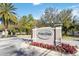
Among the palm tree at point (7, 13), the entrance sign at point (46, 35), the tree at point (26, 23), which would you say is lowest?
the entrance sign at point (46, 35)

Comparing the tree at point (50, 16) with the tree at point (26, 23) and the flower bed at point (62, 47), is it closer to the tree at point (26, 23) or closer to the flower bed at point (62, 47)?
the tree at point (26, 23)

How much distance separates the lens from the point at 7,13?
401 cm

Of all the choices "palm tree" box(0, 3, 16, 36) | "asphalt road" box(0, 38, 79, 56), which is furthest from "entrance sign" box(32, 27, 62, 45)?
"palm tree" box(0, 3, 16, 36)

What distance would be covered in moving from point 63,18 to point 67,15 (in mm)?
95

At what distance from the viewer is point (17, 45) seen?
4.09 metres

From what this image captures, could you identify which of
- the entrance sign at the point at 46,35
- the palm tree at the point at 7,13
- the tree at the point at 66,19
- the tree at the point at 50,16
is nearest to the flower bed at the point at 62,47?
the entrance sign at the point at 46,35

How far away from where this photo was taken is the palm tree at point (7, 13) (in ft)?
13.1

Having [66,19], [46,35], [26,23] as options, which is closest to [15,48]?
[26,23]

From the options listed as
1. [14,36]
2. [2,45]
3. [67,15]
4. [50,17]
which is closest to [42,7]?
[50,17]

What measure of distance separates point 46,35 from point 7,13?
33.9 inches

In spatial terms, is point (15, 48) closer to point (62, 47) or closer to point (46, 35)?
point (46, 35)

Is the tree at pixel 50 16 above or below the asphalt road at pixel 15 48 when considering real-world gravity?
above

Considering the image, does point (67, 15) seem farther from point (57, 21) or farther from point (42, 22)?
point (42, 22)

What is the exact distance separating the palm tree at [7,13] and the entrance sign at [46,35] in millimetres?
493
